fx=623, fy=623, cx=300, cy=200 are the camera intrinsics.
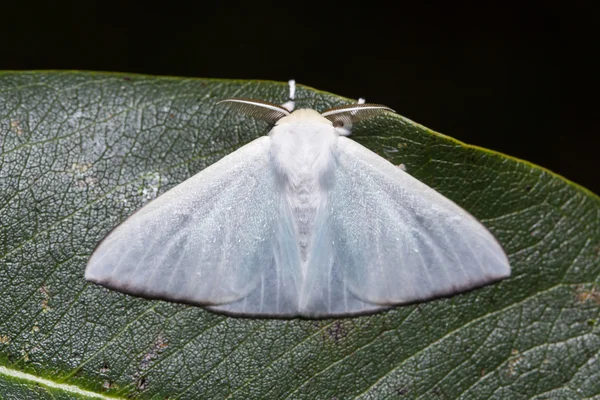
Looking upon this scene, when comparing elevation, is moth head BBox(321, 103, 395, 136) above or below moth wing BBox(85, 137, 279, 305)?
above

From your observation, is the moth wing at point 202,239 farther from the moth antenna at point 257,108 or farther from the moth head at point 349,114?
the moth head at point 349,114

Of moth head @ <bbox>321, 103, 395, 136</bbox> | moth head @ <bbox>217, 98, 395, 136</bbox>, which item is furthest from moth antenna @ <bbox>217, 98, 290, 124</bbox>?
moth head @ <bbox>321, 103, 395, 136</bbox>

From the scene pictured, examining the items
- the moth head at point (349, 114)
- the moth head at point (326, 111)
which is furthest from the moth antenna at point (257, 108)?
the moth head at point (349, 114)

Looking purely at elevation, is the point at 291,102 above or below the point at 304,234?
above

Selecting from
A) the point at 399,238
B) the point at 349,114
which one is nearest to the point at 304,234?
the point at 399,238

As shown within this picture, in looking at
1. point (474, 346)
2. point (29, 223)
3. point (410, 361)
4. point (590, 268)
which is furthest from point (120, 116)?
point (590, 268)

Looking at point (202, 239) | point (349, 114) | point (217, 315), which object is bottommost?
point (217, 315)

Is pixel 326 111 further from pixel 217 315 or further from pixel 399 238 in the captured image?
pixel 217 315

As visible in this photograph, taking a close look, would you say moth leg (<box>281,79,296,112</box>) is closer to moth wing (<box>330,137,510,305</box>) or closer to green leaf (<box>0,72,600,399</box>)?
green leaf (<box>0,72,600,399</box>)
